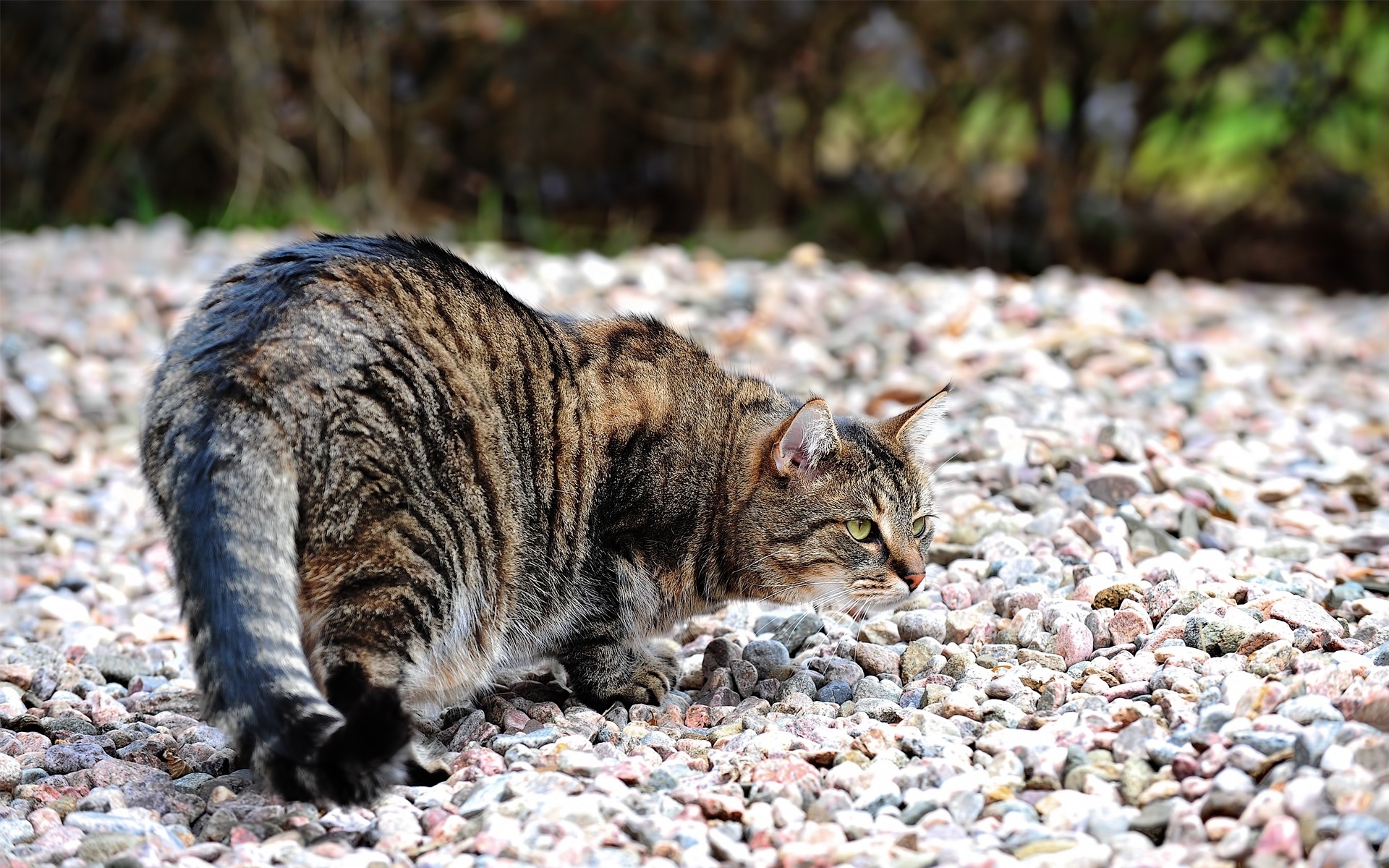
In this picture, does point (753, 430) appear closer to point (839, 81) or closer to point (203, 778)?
point (203, 778)

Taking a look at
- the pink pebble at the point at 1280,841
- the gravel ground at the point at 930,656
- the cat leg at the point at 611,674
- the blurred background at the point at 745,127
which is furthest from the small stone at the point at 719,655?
the blurred background at the point at 745,127

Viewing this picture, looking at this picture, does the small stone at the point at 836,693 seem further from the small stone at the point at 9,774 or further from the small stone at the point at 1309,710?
the small stone at the point at 9,774

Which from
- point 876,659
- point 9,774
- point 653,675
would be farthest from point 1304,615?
point 9,774

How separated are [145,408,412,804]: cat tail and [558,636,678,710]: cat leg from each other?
613 mm

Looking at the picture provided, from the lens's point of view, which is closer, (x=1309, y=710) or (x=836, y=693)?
(x=1309, y=710)

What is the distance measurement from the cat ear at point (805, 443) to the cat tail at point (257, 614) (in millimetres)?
1019

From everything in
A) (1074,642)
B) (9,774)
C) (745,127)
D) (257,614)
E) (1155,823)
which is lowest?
(1155,823)

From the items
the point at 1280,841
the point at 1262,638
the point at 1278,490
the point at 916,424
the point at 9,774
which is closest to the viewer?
the point at 1280,841

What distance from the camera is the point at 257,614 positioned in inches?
81.7

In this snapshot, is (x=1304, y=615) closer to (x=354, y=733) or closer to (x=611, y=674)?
(x=611, y=674)

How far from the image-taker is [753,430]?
2938mm

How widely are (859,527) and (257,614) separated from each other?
4.18 ft

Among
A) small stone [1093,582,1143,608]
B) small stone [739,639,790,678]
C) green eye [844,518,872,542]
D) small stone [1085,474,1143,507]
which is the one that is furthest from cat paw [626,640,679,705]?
small stone [1085,474,1143,507]

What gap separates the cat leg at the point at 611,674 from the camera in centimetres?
274
